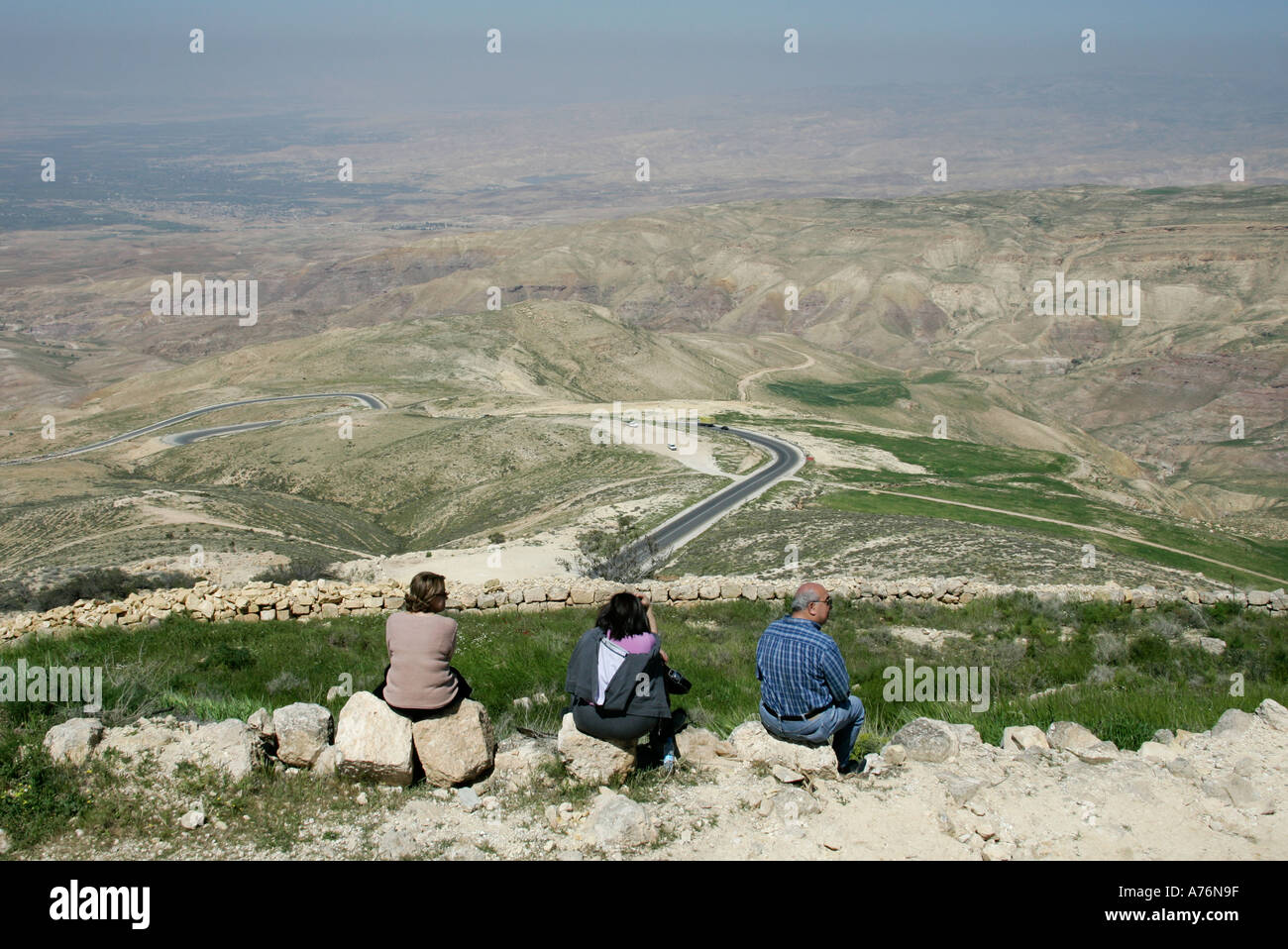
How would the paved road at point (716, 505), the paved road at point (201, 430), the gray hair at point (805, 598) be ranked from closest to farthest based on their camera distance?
the gray hair at point (805, 598) < the paved road at point (716, 505) < the paved road at point (201, 430)

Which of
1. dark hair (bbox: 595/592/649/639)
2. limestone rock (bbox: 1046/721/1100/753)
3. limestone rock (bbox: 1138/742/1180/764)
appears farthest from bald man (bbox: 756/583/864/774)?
limestone rock (bbox: 1138/742/1180/764)

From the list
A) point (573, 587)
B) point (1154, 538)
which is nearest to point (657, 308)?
point (1154, 538)

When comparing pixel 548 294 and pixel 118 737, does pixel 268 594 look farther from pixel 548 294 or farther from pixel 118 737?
pixel 548 294

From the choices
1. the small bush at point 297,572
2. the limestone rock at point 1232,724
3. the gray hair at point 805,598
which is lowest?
the small bush at point 297,572

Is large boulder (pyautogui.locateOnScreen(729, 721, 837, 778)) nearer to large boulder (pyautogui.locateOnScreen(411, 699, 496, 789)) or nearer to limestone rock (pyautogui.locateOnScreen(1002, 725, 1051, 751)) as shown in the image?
limestone rock (pyautogui.locateOnScreen(1002, 725, 1051, 751))

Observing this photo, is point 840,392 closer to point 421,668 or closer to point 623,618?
point 623,618

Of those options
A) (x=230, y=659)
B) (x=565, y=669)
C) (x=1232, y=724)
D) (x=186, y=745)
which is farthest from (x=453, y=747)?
(x=1232, y=724)

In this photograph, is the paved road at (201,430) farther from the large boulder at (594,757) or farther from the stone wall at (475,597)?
the large boulder at (594,757)

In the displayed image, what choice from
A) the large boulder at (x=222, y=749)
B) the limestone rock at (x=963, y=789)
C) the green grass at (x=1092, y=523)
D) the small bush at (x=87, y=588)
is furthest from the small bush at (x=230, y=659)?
the green grass at (x=1092, y=523)
